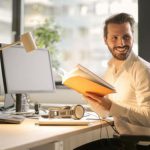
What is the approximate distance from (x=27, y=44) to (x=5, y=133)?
585 mm

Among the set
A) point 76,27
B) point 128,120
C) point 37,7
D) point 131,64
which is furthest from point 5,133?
point 37,7

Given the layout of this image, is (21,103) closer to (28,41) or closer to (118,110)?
(28,41)

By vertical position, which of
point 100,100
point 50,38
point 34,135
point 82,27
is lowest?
point 34,135

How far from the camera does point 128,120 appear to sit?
6.75 ft

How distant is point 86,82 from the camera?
1.90 metres

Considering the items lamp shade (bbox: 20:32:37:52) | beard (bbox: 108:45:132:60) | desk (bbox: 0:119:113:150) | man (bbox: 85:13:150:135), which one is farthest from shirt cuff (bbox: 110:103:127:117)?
lamp shade (bbox: 20:32:37:52)

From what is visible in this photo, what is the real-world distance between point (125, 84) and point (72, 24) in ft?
5.38

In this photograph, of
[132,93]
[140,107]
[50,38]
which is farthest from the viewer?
[50,38]

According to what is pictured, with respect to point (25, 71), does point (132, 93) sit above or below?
below

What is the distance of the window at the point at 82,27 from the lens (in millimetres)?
3518

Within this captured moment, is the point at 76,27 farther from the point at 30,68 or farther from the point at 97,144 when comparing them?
the point at 97,144

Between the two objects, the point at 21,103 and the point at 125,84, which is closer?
the point at 125,84

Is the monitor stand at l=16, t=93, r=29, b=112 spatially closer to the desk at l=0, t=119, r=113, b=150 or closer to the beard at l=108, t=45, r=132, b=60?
the desk at l=0, t=119, r=113, b=150

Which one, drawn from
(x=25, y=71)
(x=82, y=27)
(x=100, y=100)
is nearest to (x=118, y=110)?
(x=100, y=100)
